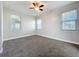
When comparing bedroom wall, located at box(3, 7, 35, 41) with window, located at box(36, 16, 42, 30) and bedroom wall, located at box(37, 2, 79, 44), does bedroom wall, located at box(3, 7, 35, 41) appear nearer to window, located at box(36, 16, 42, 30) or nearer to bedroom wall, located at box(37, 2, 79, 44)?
window, located at box(36, 16, 42, 30)

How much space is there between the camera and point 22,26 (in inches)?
86.1

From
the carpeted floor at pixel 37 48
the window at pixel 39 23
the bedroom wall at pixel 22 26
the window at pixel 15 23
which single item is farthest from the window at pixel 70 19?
the window at pixel 15 23

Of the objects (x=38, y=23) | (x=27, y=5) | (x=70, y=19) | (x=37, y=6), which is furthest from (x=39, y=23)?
(x=70, y=19)

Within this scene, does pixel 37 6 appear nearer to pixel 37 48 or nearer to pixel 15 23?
pixel 15 23

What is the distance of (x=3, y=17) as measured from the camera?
6.82 ft

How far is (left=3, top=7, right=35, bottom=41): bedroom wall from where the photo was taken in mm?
2043

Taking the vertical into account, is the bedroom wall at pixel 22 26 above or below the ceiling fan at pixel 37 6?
below

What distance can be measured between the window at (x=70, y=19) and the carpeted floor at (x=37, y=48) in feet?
1.45

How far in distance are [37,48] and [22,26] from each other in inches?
26.4

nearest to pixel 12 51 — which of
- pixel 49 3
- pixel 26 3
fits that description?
pixel 26 3

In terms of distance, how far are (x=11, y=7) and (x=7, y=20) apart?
1.05ft

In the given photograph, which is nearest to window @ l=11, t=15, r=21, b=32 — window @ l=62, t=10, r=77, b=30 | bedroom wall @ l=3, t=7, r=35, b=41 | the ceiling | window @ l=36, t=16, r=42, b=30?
bedroom wall @ l=3, t=7, r=35, b=41

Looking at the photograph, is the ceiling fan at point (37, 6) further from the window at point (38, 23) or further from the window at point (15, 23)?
the window at point (15, 23)

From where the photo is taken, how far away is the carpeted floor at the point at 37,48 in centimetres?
208
